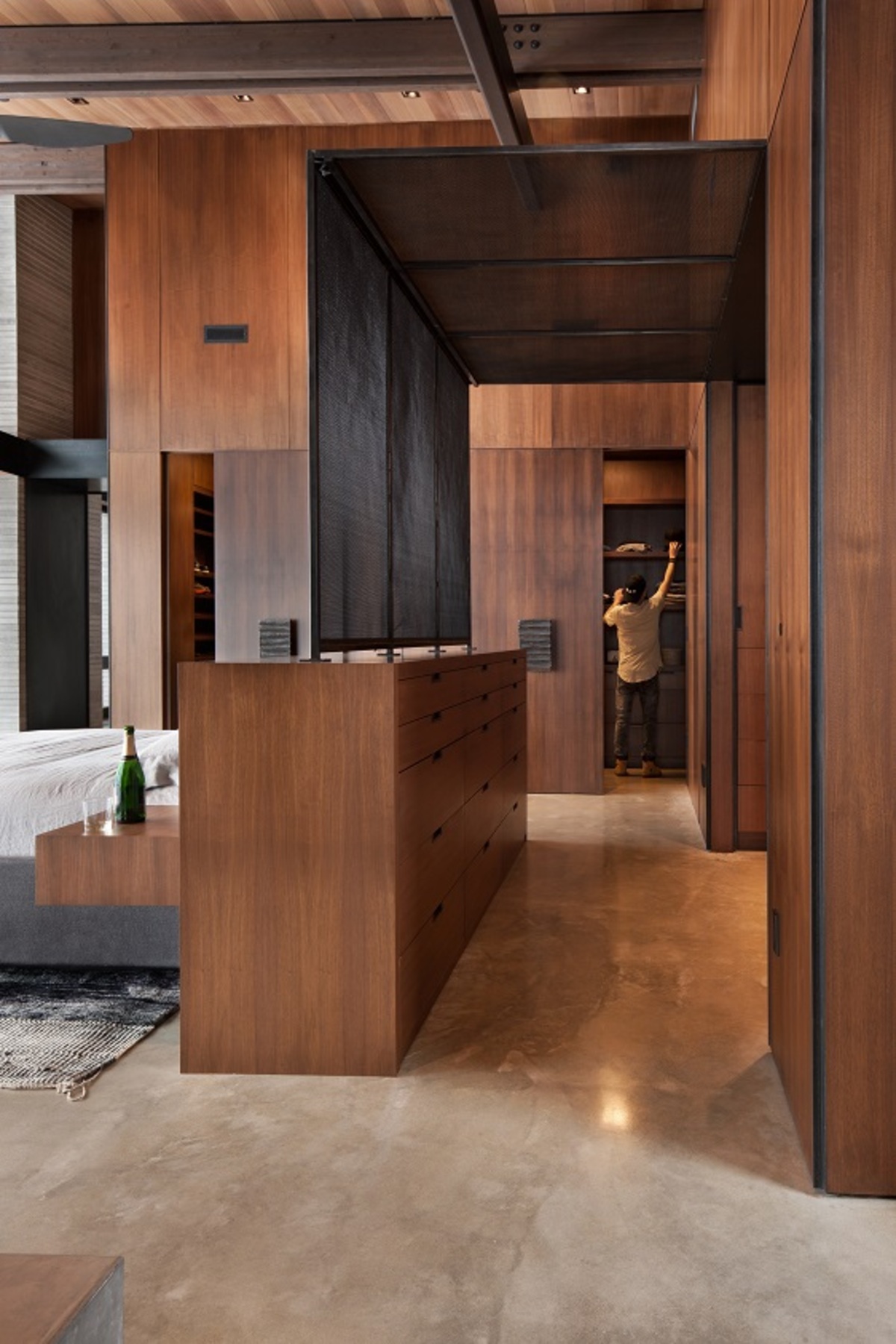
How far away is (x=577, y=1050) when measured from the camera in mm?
3244

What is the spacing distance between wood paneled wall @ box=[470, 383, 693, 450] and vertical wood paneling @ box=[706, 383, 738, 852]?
218 centimetres

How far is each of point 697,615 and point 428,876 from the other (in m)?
4.19

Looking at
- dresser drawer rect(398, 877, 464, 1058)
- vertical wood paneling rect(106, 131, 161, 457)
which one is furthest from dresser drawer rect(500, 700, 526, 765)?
vertical wood paneling rect(106, 131, 161, 457)

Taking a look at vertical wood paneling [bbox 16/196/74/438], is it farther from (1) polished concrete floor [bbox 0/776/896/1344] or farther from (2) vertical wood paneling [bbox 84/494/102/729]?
(1) polished concrete floor [bbox 0/776/896/1344]

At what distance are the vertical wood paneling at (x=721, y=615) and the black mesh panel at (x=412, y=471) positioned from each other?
5.49ft

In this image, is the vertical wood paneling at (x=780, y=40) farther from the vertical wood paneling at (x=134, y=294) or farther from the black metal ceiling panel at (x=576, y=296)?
the vertical wood paneling at (x=134, y=294)

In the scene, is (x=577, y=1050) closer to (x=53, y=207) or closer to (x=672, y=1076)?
(x=672, y=1076)

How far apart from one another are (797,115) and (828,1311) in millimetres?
2416

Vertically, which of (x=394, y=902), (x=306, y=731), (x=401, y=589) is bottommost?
(x=394, y=902)

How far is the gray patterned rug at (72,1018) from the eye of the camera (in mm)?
3064

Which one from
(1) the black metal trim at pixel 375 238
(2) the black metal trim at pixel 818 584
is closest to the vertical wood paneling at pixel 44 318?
(1) the black metal trim at pixel 375 238

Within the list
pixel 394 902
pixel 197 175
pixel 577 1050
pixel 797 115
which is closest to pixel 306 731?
pixel 394 902

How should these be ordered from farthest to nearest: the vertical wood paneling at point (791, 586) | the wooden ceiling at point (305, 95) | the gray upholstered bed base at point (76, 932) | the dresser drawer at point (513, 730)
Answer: the wooden ceiling at point (305, 95) < the dresser drawer at point (513, 730) < the gray upholstered bed base at point (76, 932) < the vertical wood paneling at point (791, 586)

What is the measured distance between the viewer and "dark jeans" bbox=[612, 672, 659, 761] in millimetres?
9477
